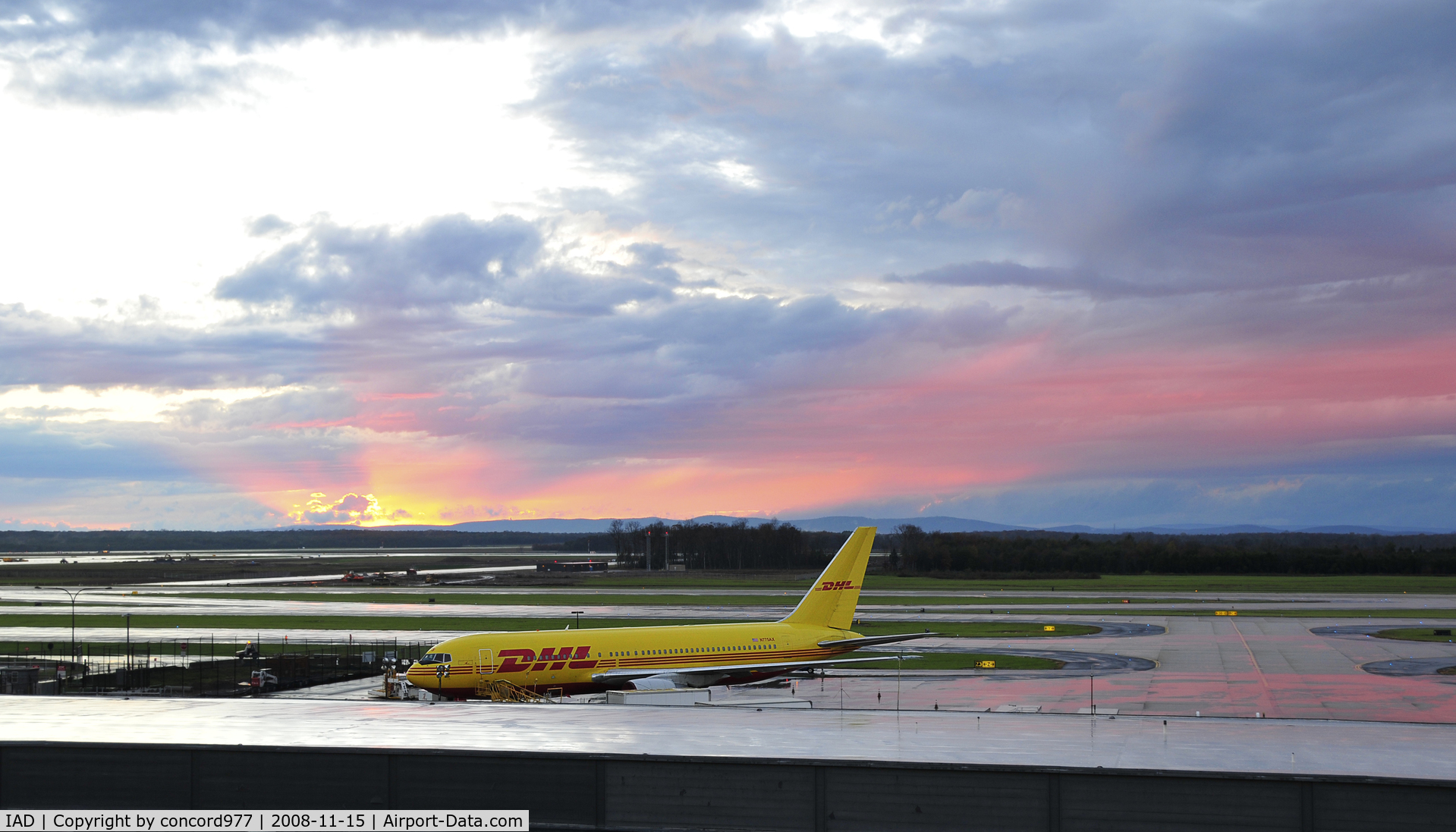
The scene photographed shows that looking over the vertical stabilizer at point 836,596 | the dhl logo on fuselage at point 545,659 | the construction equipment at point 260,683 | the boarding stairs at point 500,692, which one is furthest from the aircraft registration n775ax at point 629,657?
the construction equipment at point 260,683

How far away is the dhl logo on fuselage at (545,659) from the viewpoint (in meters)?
46.8

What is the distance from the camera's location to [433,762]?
782 inches

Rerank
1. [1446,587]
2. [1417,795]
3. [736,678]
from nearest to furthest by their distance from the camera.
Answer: [1417,795], [736,678], [1446,587]

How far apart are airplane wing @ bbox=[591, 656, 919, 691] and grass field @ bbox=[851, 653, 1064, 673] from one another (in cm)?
1431

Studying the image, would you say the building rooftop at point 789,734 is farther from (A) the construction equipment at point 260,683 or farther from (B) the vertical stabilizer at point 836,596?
(A) the construction equipment at point 260,683

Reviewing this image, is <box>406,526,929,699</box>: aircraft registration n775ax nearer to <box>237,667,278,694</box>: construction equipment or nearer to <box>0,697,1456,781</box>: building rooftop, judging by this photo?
<box>237,667,278,694</box>: construction equipment

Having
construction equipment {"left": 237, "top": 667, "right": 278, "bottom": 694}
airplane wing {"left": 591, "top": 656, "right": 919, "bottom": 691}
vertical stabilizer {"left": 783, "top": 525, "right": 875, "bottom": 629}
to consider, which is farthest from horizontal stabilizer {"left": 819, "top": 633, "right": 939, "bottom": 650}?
construction equipment {"left": 237, "top": 667, "right": 278, "bottom": 694}

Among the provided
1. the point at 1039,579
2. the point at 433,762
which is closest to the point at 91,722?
the point at 433,762

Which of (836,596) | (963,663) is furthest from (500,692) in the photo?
(963,663)

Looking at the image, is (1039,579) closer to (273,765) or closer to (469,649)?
(469,649)

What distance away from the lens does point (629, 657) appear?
4859 centimetres

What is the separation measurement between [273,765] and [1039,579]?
174 m

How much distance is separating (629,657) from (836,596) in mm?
13245

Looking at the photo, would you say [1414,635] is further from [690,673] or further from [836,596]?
[690,673]
